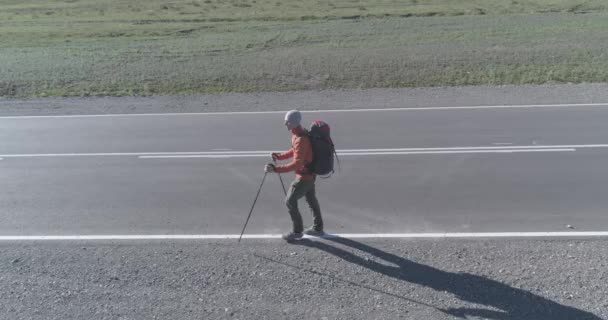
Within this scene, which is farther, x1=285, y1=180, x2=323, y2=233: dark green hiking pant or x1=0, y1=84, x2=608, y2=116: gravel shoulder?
x1=0, y1=84, x2=608, y2=116: gravel shoulder

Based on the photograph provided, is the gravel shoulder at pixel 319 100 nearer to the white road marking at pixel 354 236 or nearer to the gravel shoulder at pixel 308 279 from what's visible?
the white road marking at pixel 354 236

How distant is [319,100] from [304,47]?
1003 cm

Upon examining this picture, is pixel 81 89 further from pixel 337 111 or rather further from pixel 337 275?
pixel 337 275

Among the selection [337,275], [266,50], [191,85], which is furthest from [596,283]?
[266,50]

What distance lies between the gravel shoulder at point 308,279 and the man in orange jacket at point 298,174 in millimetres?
254

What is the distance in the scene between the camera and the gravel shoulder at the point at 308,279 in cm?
614

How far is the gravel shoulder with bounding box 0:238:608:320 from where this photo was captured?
6.14 m

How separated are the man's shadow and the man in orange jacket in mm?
379

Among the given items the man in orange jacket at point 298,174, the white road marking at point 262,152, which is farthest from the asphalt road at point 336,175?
the man in orange jacket at point 298,174

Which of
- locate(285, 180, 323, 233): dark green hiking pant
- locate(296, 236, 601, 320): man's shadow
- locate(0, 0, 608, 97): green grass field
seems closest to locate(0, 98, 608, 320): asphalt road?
locate(296, 236, 601, 320): man's shadow

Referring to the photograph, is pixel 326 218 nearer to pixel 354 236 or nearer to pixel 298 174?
pixel 354 236

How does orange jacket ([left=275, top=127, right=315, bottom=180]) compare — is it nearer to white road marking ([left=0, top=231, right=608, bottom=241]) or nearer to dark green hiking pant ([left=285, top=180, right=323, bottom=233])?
dark green hiking pant ([left=285, top=180, right=323, bottom=233])

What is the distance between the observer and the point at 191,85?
19469 millimetres

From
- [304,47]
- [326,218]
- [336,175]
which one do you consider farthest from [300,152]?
[304,47]
